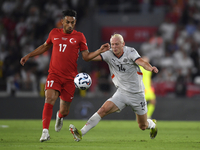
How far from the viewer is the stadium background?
13.7 m

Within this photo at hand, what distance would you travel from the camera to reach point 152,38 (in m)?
17.2

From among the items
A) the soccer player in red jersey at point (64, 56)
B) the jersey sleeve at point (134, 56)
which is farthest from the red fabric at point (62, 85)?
the jersey sleeve at point (134, 56)

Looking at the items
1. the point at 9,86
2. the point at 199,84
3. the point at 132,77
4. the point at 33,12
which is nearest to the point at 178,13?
the point at 199,84

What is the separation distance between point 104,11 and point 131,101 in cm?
1223

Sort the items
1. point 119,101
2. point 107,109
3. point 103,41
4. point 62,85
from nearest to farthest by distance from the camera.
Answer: point 107,109, point 119,101, point 62,85, point 103,41

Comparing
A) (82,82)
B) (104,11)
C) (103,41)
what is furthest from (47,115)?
(104,11)

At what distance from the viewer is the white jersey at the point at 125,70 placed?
6.75m

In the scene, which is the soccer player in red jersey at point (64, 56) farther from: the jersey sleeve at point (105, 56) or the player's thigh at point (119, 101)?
the player's thigh at point (119, 101)

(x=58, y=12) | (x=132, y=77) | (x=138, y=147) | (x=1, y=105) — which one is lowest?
(x=1, y=105)

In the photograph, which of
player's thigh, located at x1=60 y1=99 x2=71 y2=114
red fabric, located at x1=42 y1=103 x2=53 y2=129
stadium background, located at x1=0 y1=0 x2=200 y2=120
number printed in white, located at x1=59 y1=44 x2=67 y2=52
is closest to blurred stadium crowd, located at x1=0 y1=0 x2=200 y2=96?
stadium background, located at x1=0 y1=0 x2=200 y2=120

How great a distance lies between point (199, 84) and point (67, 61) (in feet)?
26.4

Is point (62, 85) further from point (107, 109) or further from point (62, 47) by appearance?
point (107, 109)

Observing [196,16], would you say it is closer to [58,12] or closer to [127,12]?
[127,12]

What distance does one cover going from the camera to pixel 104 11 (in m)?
→ 18.5
